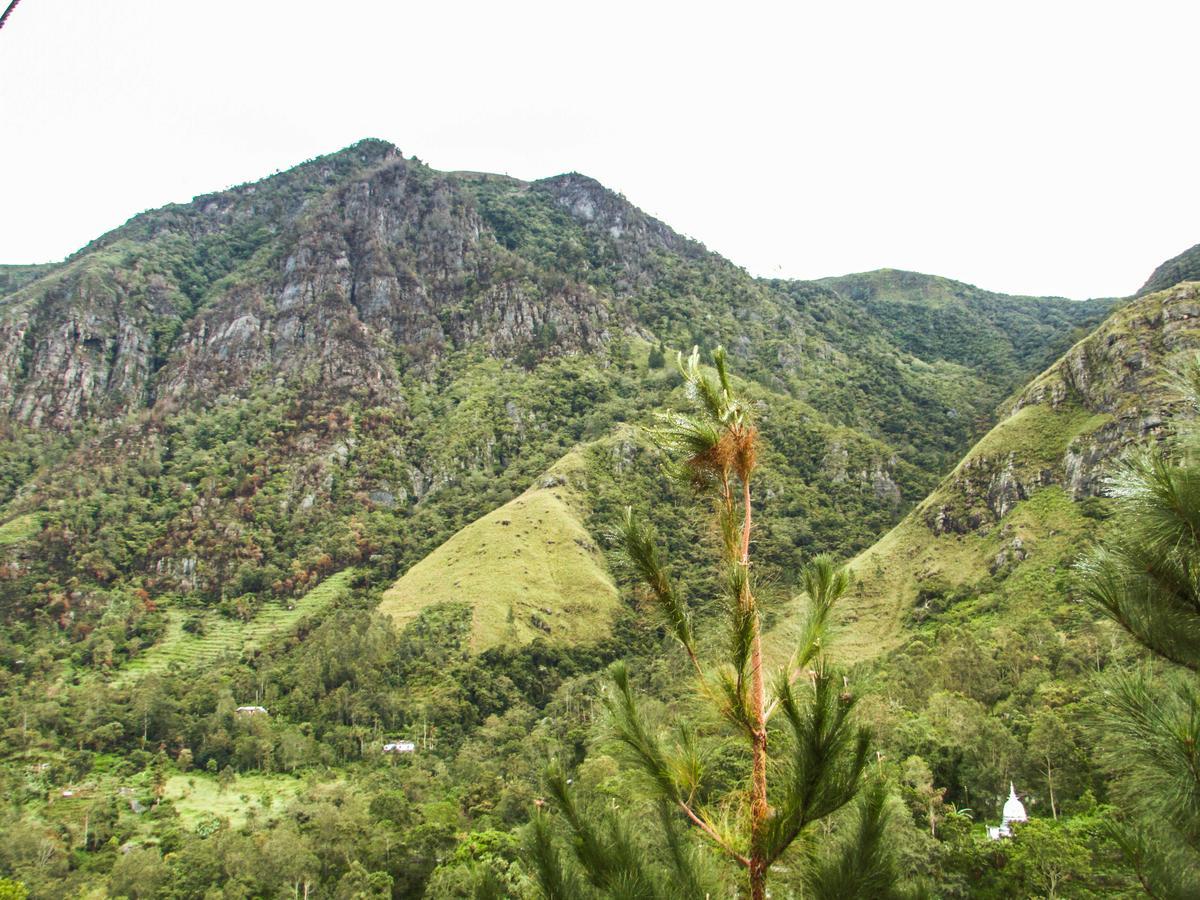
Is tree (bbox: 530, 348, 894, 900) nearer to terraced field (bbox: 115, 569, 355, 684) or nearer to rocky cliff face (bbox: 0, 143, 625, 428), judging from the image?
terraced field (bbox: 115, 569, 355, 684)

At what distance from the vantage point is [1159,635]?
5199 mm

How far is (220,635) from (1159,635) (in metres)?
121

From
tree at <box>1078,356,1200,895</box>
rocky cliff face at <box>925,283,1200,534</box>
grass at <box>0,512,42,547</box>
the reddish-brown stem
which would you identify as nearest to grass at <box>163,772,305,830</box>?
grass at <box>0,512,42,547</box>

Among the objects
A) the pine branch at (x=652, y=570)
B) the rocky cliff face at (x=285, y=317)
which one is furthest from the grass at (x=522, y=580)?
the pine branch at (x=652, y=570)

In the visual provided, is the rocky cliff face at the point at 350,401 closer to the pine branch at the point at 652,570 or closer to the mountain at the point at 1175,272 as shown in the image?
the mountain at the point at 1175,272

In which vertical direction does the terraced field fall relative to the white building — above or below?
below

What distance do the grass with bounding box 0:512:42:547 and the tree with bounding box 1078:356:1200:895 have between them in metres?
147

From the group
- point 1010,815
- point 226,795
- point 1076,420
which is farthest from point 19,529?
point 1076,420

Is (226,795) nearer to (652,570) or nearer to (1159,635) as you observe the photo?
(652,570)

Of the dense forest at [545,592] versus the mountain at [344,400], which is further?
the mountain at [344,400]

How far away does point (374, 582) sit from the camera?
120750mm

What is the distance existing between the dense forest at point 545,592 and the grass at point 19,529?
1304 mm

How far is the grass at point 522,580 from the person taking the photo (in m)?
90.5

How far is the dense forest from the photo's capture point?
556 cm
